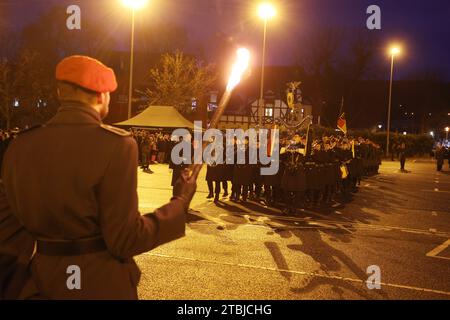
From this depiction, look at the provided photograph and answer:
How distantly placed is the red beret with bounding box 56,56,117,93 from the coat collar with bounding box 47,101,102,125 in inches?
3.6

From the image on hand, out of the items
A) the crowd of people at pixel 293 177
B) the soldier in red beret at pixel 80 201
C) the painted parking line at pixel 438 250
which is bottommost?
the painted parking line at pixel 438 250

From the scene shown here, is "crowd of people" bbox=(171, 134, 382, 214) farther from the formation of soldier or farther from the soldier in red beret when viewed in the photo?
the soldier in red beret

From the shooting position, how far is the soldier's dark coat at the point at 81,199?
2062 millimetres

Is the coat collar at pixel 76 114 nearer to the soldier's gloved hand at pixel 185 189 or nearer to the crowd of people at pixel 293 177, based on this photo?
the soldier's gloved hand at pixel 185 189

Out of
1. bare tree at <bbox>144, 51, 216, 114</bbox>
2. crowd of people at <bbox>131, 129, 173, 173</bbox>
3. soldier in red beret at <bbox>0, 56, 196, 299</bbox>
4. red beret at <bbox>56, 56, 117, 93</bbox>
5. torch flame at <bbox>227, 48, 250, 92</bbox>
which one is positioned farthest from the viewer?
bare tree at <bbox>144, 51, 216, 114</bbox>

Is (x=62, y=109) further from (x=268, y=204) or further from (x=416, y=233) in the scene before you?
(x=268, y=204)

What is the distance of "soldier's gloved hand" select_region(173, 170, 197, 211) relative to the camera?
2346mm

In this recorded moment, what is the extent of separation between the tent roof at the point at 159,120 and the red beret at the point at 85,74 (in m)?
21.0

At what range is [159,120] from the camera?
78.2 feet

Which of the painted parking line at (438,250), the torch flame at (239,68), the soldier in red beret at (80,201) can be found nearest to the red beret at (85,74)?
the soldier in red beret at (80,201)

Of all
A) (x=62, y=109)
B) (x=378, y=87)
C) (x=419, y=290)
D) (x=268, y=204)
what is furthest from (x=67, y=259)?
(x=378, y=87)

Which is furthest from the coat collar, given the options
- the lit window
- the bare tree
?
the lit window

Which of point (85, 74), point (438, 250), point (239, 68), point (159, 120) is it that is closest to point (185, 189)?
point (85, 74)

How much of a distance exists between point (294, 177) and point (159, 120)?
12640mm
